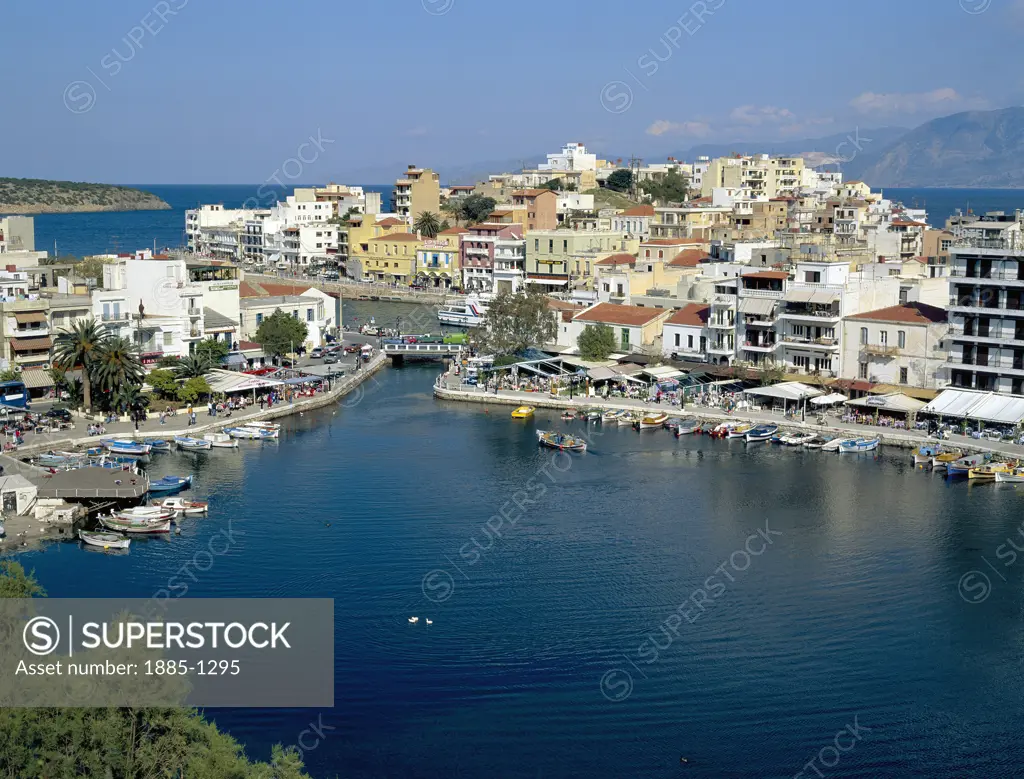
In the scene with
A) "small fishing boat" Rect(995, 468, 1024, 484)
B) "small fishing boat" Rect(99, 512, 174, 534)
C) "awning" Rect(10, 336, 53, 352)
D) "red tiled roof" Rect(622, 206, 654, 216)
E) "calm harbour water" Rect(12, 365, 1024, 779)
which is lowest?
"calm harbour water" Rect(12, 365, 1024, 779)

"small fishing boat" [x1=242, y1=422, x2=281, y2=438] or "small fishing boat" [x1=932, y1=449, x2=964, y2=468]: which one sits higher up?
"small fishing boat" [x1=242, y1=422, x2=281, y2=438]

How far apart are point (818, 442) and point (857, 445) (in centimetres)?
99

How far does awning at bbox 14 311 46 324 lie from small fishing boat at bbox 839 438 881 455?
21911 millimetres

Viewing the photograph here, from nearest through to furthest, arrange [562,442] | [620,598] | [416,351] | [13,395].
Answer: [620,598]
[562,442]
[13,395]
[416,351]

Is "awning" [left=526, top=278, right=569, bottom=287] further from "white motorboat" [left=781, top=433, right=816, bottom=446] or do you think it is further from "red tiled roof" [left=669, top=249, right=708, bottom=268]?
"white motorboat" [left=781, top=433, right=816, bottom=446]

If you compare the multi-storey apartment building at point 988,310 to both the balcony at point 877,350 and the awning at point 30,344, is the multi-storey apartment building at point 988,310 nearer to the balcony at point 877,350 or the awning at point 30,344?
the balcony at point 877,350

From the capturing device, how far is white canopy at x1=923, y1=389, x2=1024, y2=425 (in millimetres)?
28641

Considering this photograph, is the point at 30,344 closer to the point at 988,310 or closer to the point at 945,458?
the point at 945,458

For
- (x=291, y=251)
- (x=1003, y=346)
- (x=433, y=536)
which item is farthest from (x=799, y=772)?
(x=291, y=251)

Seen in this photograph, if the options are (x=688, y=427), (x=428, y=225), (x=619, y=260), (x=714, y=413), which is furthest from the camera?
(x=428, y=225)

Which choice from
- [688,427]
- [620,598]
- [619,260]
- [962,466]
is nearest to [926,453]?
[962,466]

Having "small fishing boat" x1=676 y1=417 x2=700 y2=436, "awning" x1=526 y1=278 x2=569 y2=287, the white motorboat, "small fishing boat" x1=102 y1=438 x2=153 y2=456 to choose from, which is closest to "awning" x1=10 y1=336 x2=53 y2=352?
"small fishing boat" x1=102 y1=438 x2=153 y2=456

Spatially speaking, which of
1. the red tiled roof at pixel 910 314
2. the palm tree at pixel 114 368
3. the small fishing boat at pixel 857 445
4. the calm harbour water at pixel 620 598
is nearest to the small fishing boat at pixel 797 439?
the calm harbour water at pixel 620 598

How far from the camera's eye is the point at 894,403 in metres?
30.8
